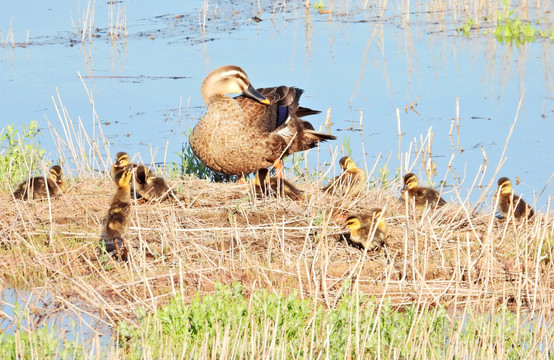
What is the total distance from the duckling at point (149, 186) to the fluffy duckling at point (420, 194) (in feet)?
6.40

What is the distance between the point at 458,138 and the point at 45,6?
9.46 m

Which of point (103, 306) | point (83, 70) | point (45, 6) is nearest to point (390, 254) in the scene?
point (103, 306)

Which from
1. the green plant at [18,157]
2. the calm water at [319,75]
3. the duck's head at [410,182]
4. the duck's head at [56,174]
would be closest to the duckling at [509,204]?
the duck's head at [410,182]

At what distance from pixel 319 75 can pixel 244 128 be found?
14.8 ft

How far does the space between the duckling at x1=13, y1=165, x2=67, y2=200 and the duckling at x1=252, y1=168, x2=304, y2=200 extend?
162 centimetres

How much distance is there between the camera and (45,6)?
1711 centimetres

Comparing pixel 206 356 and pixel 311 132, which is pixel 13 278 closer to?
pixel 206 356

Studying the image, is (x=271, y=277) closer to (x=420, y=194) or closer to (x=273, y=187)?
(x=273, y=187)

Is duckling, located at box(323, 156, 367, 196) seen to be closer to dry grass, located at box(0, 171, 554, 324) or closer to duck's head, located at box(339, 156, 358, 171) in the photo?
duck's head, located at box(339, 156, 358, 171)

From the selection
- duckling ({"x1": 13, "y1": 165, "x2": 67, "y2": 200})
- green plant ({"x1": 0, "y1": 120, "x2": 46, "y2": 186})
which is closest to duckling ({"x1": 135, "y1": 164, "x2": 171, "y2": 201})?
duckling ({"x1": 13, "y1": 165, "x2": 67, "y2": 200})

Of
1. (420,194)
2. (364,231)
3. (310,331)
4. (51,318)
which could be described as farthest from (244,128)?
(310,331)

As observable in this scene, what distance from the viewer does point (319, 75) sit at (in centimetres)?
1295

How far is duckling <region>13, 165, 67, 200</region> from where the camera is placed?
7.65 meters

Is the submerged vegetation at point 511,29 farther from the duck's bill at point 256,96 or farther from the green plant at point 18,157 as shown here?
the green plant at point 18,157
